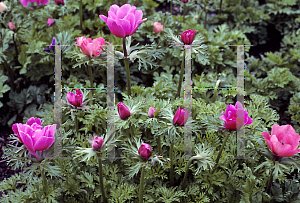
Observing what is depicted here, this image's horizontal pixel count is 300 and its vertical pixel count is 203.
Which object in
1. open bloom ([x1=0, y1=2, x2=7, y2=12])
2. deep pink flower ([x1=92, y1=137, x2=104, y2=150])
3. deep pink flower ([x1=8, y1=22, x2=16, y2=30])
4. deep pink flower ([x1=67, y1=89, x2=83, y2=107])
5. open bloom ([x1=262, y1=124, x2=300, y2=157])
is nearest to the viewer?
open bloom ([x1=262, y1=124, x2=300, y2=157])

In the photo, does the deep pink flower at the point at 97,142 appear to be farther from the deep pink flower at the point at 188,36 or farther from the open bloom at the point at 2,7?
the open bloom at the point at 2,7

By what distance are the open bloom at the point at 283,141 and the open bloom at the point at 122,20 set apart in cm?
78

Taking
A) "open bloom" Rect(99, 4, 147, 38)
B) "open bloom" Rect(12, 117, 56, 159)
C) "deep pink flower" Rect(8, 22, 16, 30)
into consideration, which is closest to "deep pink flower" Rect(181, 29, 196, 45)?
"open bloom" Rect(99, 4, 147, 38)

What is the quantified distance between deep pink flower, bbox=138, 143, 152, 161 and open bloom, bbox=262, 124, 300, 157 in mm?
498

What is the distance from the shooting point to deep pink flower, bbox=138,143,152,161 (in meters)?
1.16

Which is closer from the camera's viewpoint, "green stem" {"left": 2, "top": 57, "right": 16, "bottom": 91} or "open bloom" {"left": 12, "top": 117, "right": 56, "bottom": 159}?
"open bloom" {"left": 12, "top": 117, "right": 56, "bottom": 159}

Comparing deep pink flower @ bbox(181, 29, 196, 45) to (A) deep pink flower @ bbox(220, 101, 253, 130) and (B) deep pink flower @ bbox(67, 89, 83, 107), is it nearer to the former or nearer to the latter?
(A) deep pink flower @ bbox(220, 101, 253, 130)

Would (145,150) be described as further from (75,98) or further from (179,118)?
(75,98)

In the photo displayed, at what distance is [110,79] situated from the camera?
1.79 metres

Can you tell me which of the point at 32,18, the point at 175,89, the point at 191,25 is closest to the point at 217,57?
the point at 191,25

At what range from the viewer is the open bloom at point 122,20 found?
1.30m

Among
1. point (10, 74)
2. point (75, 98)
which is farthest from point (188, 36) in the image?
point (10, 74)

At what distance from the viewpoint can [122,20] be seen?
1.30m

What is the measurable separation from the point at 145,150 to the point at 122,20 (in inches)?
23.8
